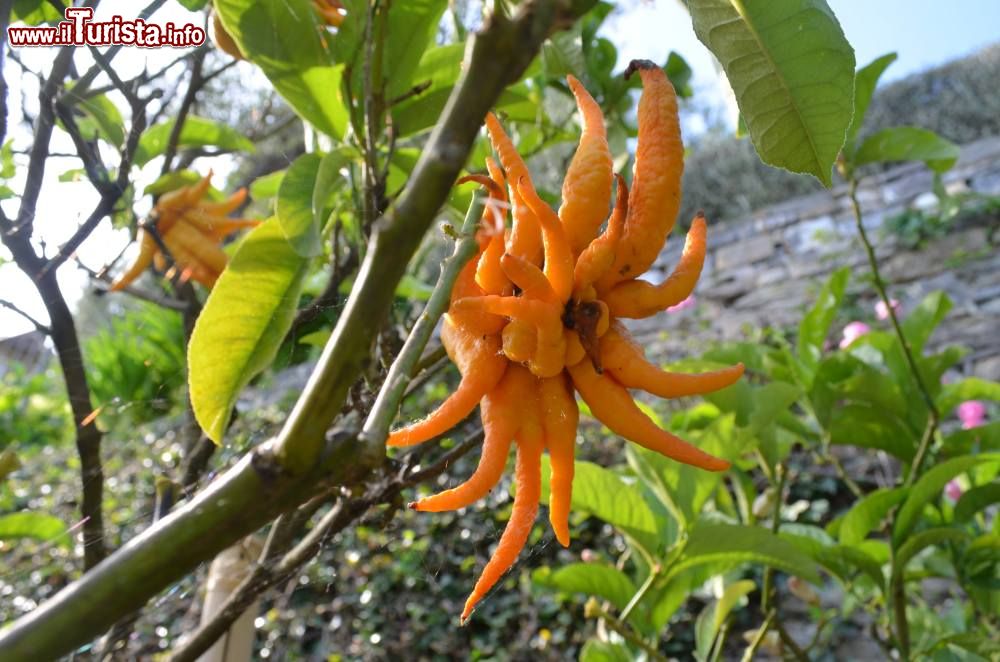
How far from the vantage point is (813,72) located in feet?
1.63

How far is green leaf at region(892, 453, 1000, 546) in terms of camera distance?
1.06m

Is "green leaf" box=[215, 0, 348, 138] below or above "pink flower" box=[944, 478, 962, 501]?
above

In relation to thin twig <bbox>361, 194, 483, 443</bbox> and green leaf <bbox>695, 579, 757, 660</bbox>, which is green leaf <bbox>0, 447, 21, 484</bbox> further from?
green leaf <bbox>695, 579, 757, 660</bbox>

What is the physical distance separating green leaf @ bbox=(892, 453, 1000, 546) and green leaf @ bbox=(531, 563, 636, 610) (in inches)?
15.5

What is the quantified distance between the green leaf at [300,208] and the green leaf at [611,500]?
468 mm

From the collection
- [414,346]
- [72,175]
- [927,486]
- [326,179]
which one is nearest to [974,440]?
[927,486]

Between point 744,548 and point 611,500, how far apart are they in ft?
0.54

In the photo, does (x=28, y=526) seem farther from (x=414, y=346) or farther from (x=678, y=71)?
(x=678, y=71)

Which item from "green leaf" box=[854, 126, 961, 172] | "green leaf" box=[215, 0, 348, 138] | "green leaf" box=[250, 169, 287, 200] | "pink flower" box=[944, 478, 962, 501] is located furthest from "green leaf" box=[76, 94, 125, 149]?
"pink flower" box=[944, 478, 962, 501]

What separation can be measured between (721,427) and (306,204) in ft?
2.06

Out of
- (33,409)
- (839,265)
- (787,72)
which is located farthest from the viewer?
(839,265)

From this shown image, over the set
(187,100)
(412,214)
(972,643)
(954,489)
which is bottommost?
(954,489)

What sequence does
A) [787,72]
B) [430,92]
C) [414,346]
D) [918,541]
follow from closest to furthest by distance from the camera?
1. [414,346]
2. [787,72]
3. [430,92]
4. [918,541]

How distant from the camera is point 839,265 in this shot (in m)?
4.30
